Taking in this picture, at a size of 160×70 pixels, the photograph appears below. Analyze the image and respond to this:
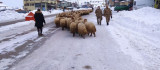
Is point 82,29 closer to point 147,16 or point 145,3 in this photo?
point 147,16

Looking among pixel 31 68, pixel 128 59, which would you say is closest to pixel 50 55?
pixel 31 68

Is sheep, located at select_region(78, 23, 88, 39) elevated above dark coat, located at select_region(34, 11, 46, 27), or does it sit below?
below

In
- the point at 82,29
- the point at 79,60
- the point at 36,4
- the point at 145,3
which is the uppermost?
the point at 36,4

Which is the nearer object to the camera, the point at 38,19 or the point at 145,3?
the point at 38,19

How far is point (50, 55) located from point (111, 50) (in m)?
2.38

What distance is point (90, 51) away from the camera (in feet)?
22.4

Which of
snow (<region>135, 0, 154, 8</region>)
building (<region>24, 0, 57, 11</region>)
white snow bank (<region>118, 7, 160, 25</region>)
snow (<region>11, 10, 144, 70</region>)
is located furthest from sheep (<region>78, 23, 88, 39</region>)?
building (<region>24, 0, 57, 11</region>)

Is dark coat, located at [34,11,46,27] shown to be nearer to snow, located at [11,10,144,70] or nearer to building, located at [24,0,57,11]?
snow, located at [11,10,144,70]

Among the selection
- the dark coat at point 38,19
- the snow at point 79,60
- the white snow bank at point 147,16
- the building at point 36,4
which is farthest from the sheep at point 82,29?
the building at point 36,4

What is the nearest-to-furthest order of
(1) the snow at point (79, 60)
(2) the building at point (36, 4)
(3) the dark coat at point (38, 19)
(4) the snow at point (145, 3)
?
1. (1) the snow at point (79, 60)
2. (3) the dark coat at point (38, 19)
3. (4) the snow at point (145, 3)
4. (2) the building at point (36, 4)

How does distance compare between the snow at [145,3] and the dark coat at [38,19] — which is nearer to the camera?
the dark coat at [38,19]

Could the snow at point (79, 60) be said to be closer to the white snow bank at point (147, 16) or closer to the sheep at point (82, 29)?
the sheep at point (82, 29)

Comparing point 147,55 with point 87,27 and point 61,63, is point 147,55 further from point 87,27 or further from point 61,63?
point 87,27

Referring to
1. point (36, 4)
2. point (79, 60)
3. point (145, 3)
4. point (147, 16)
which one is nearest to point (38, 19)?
point (79, 60)
